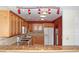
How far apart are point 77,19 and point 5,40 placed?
8.69 ft

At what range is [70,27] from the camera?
502 cm

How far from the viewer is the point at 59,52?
2.52 m

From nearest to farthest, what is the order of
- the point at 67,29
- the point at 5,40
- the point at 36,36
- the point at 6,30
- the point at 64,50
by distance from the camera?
the point at 64,50 < the point at 6,30 < the point at 5,40 < the point at 67,29 < the point at 36,36

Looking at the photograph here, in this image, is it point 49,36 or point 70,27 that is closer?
point 70,27

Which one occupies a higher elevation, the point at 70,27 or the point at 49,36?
the point at 70,27

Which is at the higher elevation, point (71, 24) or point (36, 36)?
point (71, 24)

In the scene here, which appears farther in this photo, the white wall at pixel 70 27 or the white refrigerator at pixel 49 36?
the white refrigerator at pixel 49 36

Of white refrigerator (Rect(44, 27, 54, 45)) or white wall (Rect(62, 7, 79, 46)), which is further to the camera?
white refrigerator (Rect(44, 27, 54, 45))

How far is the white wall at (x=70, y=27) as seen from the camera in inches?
195

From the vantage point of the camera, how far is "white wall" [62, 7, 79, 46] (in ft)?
16.3

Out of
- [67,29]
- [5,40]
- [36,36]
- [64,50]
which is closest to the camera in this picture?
[64,50]
